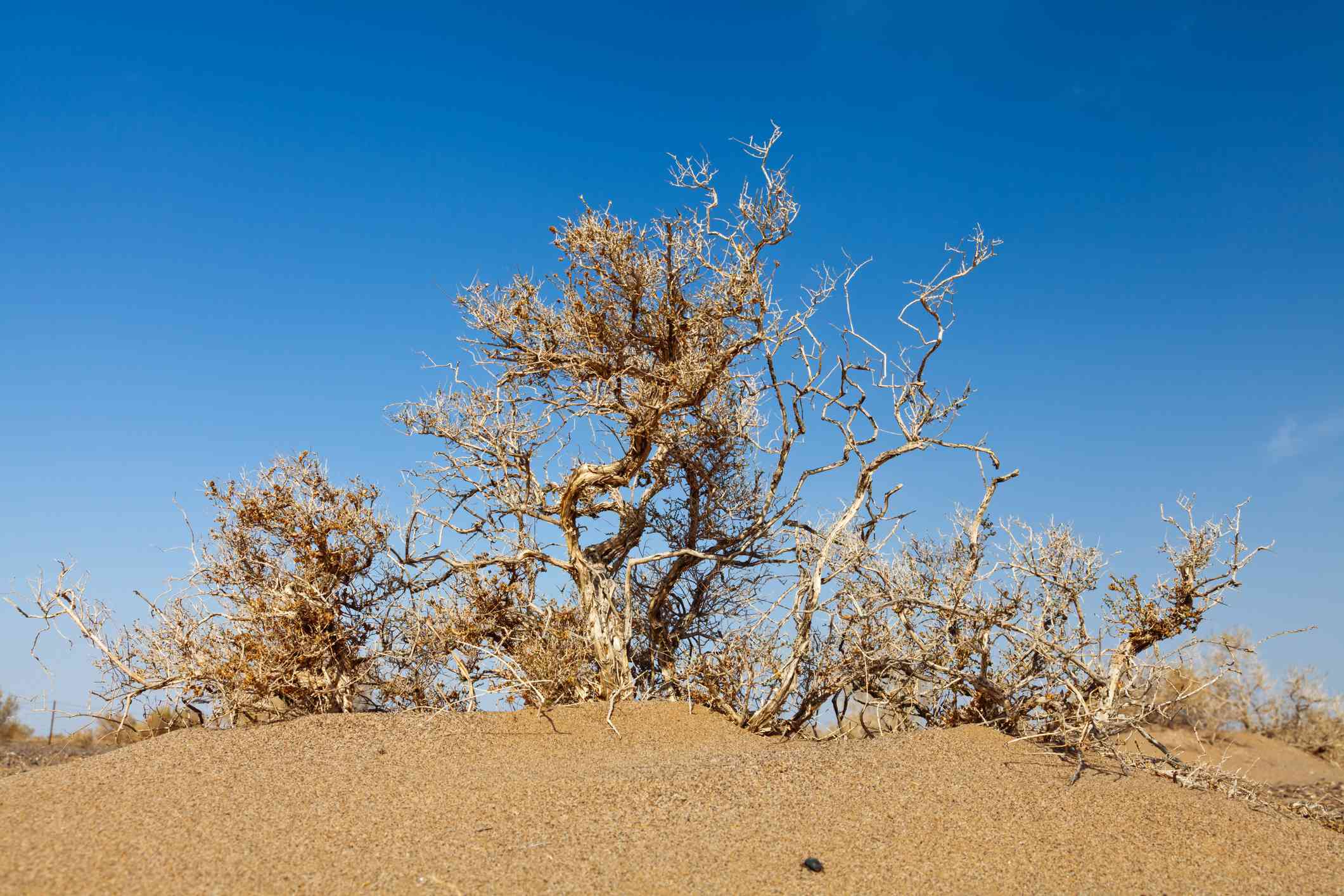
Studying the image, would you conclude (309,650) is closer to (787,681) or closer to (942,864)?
(787,681)

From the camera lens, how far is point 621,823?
504cm

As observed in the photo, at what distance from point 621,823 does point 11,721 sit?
561 inches

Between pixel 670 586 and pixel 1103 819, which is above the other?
pixel 670 586

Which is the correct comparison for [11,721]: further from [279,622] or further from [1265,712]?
[1265,712]

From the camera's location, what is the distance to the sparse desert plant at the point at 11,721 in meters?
14.5

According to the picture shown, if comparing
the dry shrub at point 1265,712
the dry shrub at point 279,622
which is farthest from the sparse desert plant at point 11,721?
the dry shrub at point 1265,712

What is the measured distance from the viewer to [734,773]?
19.3 feet

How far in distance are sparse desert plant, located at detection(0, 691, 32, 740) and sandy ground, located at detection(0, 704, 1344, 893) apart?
392 inches

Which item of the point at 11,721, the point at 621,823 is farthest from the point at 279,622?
the point at 11,721

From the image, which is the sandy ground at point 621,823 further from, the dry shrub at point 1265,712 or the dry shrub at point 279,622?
the dry shrub at point 1265,712

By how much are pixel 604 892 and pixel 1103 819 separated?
298cm

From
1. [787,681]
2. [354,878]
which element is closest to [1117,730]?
[787,681]

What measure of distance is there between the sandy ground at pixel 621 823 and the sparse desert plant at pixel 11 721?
995cm

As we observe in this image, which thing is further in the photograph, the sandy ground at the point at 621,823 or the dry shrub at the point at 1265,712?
the dry shrub at the point at 1265,712
